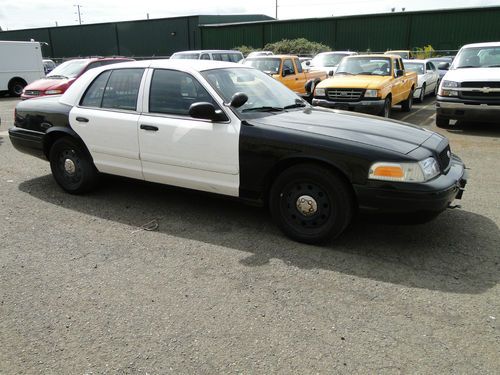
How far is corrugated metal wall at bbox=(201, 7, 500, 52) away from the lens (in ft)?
90.4

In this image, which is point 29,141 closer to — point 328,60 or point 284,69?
point 284,69

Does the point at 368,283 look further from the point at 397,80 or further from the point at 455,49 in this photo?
the point at 455,49

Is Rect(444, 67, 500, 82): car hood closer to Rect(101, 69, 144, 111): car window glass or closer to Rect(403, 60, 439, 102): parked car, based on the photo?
Rect(403, 60, 439, 102): parked car

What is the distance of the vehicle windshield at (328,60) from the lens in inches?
658

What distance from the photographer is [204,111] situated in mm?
4016

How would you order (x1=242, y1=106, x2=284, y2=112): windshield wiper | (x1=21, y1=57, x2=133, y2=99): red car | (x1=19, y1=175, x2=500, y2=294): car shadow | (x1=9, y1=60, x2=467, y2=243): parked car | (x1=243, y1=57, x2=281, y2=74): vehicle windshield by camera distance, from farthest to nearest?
(x1=243, y1=57, x2=281, y2=74): vehicle windshield < (x1=21, y1=57, x2=133, y2=99): red car < (x1=242, y1=106, x2=284, y2=112): windshield wiper < (x1=9, y1=60, x2=467, y2=243): parked car < (x1=19, y1=175, x2=500, y2=294): car shadow

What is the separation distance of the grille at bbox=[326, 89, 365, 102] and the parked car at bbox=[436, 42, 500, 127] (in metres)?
1.73

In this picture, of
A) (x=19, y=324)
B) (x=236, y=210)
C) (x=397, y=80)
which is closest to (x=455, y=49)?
(x=397, y=80)

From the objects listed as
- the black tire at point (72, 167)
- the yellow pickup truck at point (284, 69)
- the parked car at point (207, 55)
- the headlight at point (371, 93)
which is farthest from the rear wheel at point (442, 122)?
the parked car at point (207, 55)

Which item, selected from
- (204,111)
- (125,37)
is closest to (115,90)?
(204,111)

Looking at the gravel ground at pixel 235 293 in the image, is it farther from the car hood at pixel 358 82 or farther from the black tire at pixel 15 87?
the black tire at pixel 15 87

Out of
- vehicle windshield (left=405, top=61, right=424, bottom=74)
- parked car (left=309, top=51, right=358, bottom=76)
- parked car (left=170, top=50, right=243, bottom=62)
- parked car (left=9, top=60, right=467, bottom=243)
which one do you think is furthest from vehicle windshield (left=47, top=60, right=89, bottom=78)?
vehicle windshield (left=405, top=61, right=424, bottom=74)

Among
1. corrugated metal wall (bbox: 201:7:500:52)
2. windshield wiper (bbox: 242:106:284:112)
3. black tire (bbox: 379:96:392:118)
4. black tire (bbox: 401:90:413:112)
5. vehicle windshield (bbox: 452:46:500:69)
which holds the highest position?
corrugated metal wall (bbox: 201:7:500:52)

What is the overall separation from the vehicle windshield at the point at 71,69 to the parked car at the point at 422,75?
1020cm
